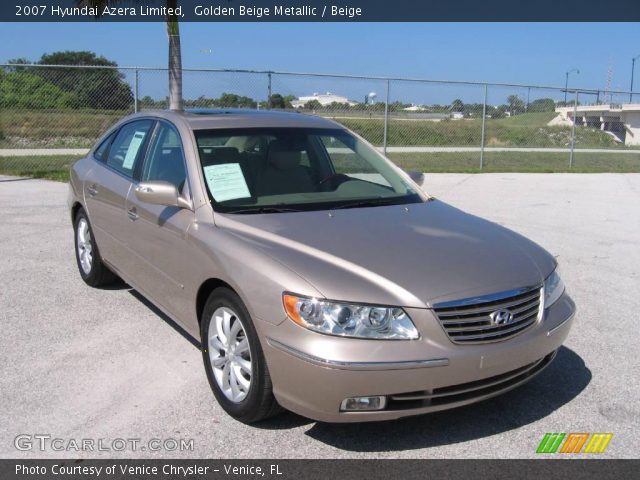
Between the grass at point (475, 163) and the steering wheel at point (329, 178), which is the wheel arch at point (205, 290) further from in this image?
the grass at point (475, 163)

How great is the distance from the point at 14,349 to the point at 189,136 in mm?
1833

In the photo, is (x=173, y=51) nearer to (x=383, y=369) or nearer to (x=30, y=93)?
(x=30, y=93)

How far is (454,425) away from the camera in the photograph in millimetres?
3521

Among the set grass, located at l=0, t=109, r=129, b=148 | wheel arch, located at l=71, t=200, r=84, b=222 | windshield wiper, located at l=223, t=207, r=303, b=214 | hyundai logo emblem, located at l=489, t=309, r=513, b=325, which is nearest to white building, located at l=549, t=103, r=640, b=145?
grass, located at l=0, t=109, r=129, b=148

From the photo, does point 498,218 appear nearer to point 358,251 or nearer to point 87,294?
point 87,294

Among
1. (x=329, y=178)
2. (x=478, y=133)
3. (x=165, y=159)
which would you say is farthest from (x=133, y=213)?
(x=478, y=133)

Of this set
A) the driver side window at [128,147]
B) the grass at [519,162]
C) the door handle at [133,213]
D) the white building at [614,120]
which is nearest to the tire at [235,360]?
the door handle at [133,213]

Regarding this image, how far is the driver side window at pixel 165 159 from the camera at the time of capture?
4375 mm

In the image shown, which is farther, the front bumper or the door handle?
the door handle

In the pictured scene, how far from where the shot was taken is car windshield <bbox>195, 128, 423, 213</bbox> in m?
4.14

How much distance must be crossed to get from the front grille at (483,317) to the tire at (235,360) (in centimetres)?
90

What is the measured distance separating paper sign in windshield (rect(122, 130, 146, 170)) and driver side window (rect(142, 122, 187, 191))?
24 cm

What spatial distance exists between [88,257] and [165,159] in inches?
71.3

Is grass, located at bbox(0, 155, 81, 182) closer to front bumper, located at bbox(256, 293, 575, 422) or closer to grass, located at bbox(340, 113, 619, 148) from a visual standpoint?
grass, located at bbox(340, 113, 619, 148)
